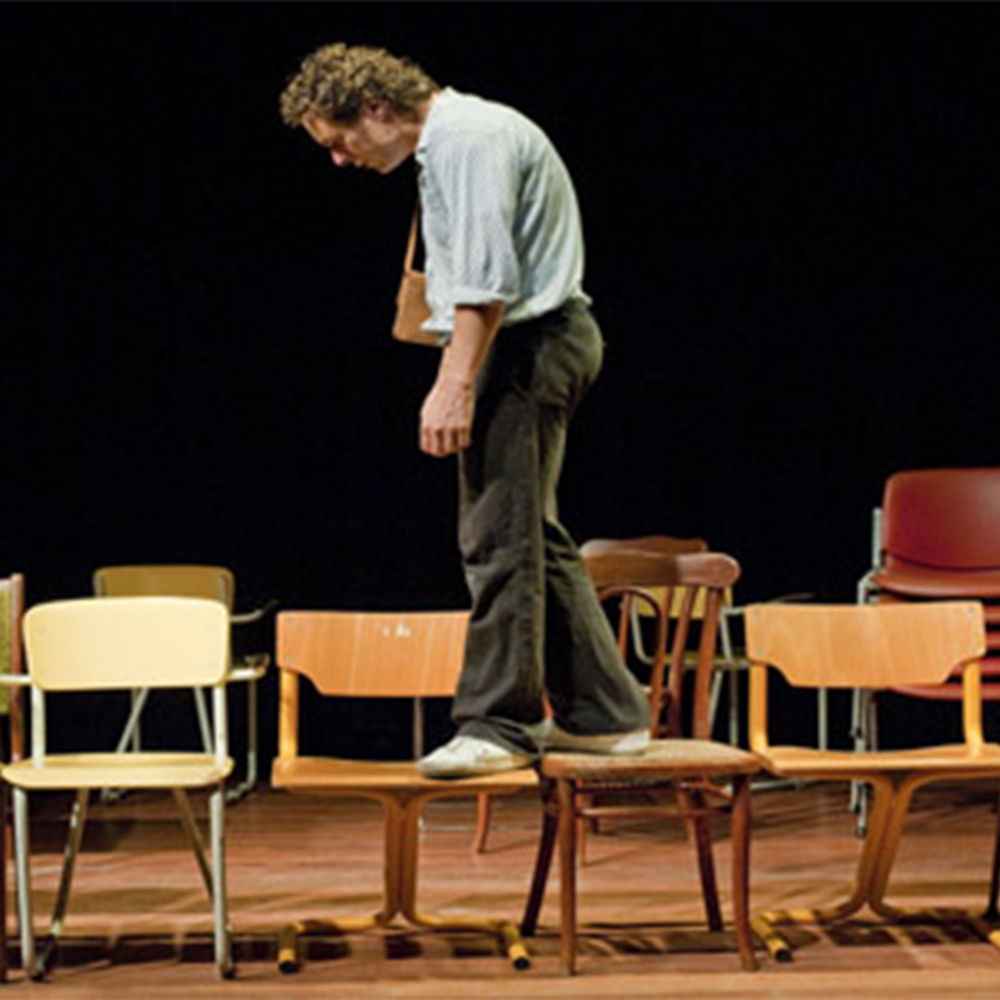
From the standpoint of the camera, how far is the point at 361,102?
2932mm

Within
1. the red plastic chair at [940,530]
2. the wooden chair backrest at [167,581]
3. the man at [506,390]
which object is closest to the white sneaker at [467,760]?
the man at [506,390]

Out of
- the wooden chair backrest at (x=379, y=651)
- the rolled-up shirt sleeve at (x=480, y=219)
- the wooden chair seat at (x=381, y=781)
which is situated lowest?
the wooden chair seat at (x=381, y=781)

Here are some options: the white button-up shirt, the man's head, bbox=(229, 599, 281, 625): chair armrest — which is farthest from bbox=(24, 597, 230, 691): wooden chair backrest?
bbox=(229, 599, 281, 625): chair armrest

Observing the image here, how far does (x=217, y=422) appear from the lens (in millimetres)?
6148

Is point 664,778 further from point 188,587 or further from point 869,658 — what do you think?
point 188,587

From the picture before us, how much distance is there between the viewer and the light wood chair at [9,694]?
3102 millimetres

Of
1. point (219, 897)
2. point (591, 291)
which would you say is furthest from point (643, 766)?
point (591, 291)

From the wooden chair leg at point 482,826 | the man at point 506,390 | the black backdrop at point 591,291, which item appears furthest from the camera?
the black backdrop at point 591,291

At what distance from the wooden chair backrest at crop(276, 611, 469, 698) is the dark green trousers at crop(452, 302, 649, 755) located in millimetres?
480

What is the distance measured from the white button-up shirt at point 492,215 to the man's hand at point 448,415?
14cm

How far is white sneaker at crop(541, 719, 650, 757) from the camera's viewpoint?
3.02 m

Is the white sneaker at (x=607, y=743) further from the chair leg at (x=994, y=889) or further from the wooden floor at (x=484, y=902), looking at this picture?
the chair leg at (x=994, y=889)

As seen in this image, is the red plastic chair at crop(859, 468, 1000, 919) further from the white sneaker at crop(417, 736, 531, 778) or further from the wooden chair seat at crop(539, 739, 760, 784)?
the white sneaker at crop(417, 736, 531, 778)

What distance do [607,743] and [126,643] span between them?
1.11 metres
